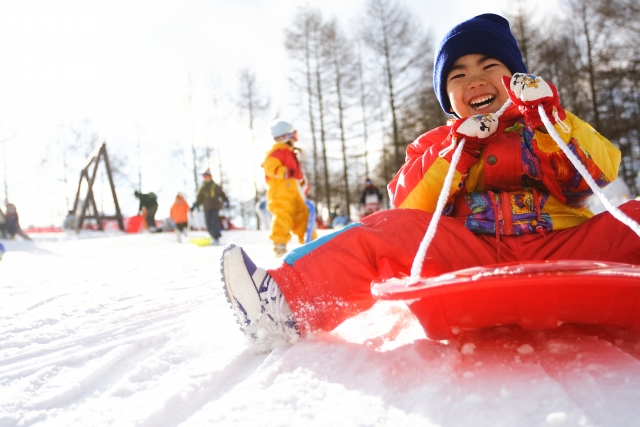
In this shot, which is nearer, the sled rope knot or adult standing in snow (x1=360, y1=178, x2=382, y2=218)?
the sled rope knot

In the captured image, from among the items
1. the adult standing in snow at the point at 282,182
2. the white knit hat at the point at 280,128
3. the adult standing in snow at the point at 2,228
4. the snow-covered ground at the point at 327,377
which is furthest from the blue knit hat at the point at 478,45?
the adult standing in snow at the point at 2,228

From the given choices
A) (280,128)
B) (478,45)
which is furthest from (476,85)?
(280,128)

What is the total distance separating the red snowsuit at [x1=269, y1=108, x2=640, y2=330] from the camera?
1.24 metres

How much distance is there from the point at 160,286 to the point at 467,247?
1743mm

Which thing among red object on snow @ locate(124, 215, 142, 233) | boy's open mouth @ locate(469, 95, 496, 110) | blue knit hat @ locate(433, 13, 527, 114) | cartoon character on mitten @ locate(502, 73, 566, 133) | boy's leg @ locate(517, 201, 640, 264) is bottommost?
red object on snow @ locate(124, 215, 142, 233)

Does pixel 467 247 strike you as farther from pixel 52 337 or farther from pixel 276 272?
pixel 52 337

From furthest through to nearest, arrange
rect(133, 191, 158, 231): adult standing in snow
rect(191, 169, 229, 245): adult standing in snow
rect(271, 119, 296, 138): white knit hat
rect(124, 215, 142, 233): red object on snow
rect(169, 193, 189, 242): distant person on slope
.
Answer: rect(124, 215, 142, 233): red object on snow
rect(133, 191, 158, 231): adult standing in snow
rect(169, 193, 189, 242): distant person on slope
rect(191, 169, 229, 245): adult standing in snow
rect(271, 119, 296, 138): white knit hat

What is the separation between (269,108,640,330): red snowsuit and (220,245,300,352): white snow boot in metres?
0.03

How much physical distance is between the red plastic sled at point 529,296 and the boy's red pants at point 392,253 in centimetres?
31

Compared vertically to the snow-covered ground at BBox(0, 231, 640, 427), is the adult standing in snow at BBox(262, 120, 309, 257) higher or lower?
higher

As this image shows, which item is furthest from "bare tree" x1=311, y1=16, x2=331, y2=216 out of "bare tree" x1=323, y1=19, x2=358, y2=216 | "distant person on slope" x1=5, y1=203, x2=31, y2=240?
"distant person on slope" x1=5, y1=203, x2=31, y2=240

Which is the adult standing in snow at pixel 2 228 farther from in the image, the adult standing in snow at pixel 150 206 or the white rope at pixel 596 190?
the white rope at pixel 596 190

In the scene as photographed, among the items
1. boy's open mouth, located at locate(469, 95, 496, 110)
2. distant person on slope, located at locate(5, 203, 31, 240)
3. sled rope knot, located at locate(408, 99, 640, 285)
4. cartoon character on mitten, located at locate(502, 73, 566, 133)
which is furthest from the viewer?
distant person on slope, located at locate(5, 203, 31, 240)

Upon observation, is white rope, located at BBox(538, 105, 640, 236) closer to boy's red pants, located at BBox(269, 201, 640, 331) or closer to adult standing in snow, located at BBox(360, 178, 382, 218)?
boy's red pants, located at BBox(269, 201, 640, 331)
